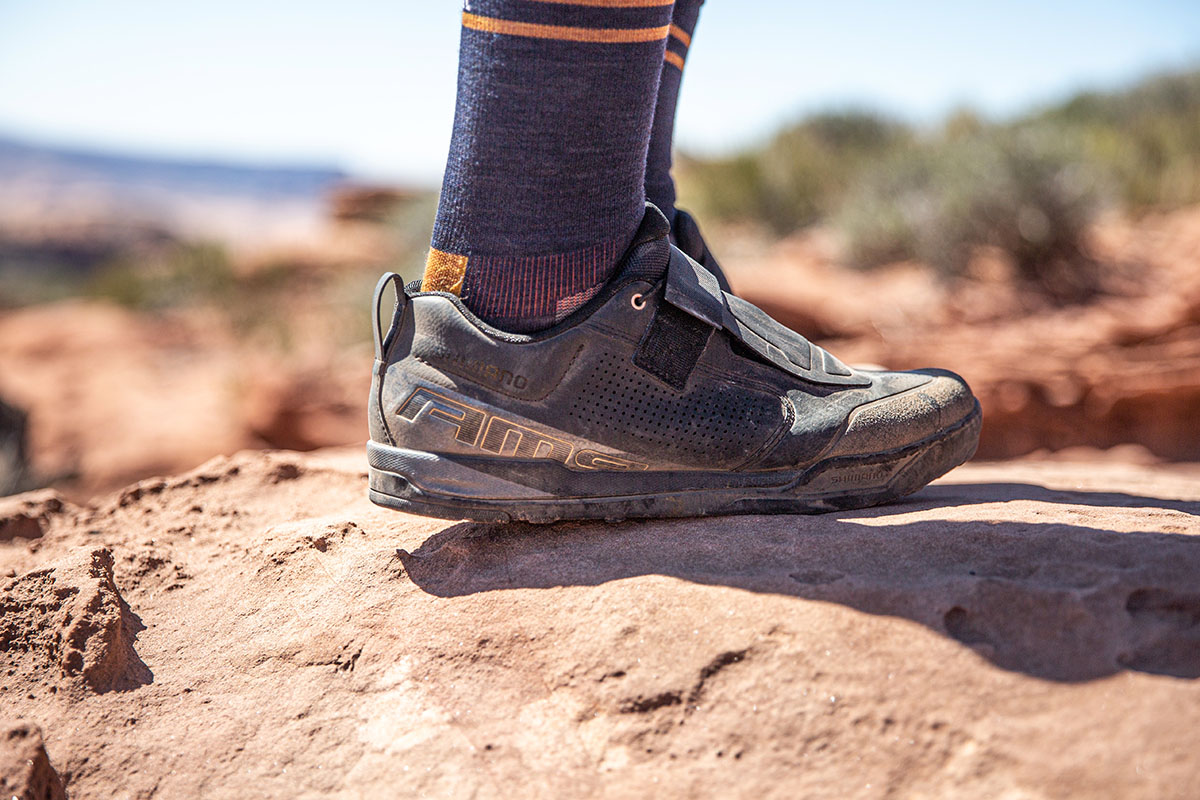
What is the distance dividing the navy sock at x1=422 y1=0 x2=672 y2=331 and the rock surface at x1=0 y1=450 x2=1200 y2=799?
0.45m

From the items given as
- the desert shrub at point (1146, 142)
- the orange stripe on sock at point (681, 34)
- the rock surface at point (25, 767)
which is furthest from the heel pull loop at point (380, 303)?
the desert shrub at point (1146, 142)

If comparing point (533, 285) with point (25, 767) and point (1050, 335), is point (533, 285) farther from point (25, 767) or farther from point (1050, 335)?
point (1050, 335)

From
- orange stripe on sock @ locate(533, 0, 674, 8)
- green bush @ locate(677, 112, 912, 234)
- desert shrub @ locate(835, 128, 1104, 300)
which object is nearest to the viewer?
orange stripe on sock @ locate(533, 0, 674, 8)

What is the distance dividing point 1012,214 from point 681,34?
465 cm

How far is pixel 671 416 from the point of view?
1411 mm

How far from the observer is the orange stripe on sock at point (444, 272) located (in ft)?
4.62

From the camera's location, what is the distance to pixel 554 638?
1.16m

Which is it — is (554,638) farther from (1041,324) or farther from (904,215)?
(904,215)

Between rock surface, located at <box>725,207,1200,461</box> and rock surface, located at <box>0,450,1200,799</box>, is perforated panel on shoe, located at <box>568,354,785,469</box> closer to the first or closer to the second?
rock surface, located at <box>0,450,1200,799</box>

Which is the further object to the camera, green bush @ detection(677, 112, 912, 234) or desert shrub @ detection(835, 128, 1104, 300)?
green bush @ detection(677, 112, 912, 234)

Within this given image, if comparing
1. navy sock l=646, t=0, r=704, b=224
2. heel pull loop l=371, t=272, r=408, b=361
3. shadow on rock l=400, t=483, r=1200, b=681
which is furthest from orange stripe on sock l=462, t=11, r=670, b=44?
shadow on rock l=400, t=483, r=1200, b=681

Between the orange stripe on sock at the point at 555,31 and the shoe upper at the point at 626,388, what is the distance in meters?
0.29

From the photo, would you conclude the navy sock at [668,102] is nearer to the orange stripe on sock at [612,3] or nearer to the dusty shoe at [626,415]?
the dusty shoe at [626,415]

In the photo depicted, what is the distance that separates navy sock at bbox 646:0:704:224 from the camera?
1.77 m
